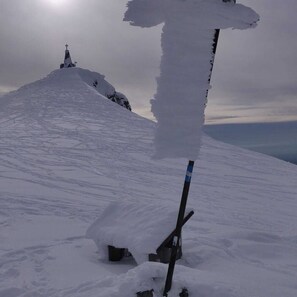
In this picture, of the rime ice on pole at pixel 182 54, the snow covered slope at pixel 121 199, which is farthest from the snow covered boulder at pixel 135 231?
the rime ice on pole at pixel 182 54

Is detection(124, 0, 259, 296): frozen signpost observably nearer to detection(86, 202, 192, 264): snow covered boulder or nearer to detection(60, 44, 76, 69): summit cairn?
detection(86, 202, 192, 264): snow covered boulder

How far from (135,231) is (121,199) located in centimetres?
543

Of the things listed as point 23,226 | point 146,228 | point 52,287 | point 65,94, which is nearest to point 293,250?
point 146,228

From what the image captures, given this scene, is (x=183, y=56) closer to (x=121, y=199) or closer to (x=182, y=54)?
(x=182, y=54)

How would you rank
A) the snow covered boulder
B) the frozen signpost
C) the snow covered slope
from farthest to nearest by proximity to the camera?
1. the snow covered boulder
2. the snow covered slope
3. the frozen signpost

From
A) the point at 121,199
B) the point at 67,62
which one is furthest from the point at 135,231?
the point at 67,62

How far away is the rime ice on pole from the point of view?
3.88 meters

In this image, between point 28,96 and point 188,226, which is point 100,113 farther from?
point 188,226

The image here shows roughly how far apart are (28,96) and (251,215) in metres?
29.4

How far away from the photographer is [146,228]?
618 cm

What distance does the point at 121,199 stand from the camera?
11602 millimetres

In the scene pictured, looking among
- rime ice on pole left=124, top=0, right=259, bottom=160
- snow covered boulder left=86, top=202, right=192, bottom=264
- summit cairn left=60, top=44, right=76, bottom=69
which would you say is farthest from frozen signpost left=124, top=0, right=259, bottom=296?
summit cairn left=60, top=44, right=76, bottom=69

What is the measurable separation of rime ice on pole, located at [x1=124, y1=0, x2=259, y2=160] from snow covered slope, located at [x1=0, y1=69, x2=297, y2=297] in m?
1.88

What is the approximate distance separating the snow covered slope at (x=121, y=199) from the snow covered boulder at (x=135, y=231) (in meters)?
0.35
